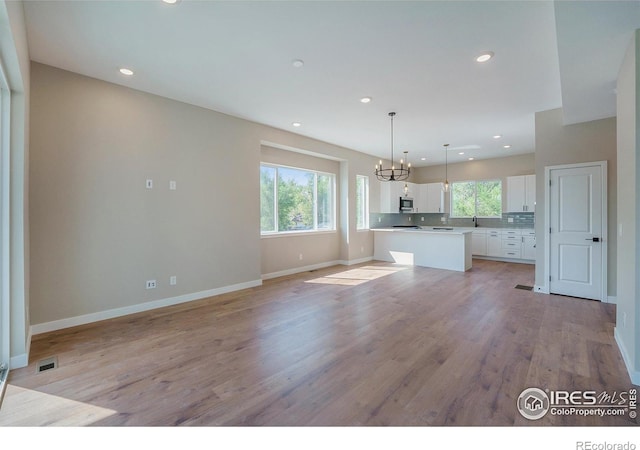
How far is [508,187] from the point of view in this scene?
7.98 metres

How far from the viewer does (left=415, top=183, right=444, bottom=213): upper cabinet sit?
930cm

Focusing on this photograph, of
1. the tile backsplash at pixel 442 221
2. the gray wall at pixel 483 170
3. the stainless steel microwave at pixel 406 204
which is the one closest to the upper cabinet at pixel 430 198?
the gray wall at pixel 483 170

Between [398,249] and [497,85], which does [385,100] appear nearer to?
[497,85]

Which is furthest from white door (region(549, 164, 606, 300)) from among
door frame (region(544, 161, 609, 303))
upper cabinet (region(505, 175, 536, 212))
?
upper cabinet (region(505, 175, 536, 212))

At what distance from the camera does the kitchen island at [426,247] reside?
21.8ft

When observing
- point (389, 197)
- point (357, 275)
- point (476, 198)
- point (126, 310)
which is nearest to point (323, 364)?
point (126, 310)

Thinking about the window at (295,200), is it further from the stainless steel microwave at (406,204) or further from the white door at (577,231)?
the white door at (577,231)

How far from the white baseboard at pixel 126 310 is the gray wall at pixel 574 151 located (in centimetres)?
506

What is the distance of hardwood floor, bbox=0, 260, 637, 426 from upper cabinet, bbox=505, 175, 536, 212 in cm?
405

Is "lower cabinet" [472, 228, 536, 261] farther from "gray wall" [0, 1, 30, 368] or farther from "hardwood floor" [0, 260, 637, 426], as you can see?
"gray wall" [0, 1, 30, 368]

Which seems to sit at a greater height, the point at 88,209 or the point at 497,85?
the point at 497,85

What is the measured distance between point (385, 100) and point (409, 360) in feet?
11.1

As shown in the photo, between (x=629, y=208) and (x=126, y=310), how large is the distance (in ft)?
17.8
